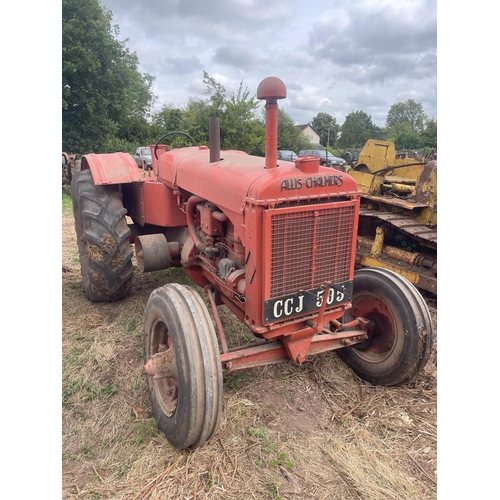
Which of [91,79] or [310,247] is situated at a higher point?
[91,79]

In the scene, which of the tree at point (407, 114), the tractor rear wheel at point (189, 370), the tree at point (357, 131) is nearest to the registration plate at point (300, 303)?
the tractor rear wheel at point (189, 370)

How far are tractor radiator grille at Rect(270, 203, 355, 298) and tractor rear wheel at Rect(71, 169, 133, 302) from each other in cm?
202

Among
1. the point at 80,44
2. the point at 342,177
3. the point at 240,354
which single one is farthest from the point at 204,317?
the point at 80,44

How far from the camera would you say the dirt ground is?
2.33 m

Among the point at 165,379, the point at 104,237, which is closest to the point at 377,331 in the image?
the point at 165,379

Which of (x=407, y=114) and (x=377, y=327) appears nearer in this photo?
(x=377, y=327)

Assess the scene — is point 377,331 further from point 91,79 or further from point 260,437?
point 91,79

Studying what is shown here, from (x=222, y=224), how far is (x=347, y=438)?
5.71 feet

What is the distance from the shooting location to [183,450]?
255 centimetres

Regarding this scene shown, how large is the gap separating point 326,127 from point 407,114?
1602cm

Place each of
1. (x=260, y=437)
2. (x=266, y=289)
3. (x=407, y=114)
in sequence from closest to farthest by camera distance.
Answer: (x=266, y=289), (x=260, y=437), (x=407, y=114)

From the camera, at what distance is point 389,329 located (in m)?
3.31

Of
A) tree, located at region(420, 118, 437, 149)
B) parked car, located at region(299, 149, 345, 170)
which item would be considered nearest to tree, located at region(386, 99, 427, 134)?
tree, located at region(420, 118, 437, 149)

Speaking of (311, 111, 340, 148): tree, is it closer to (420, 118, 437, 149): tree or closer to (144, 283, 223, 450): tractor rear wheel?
Result: (420, 118, 437, 149): tree
